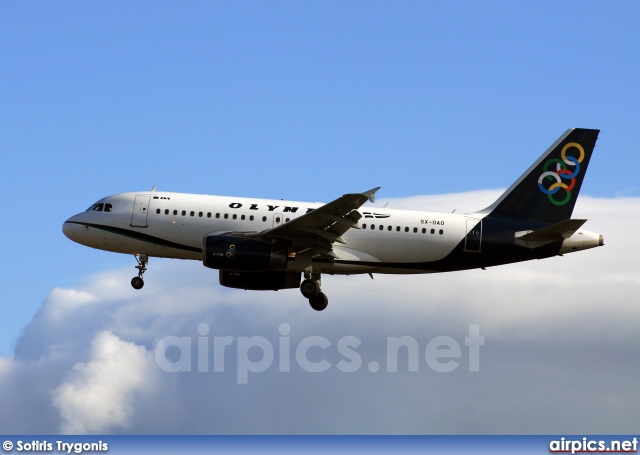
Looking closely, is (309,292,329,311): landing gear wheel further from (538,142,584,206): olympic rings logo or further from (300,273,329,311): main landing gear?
(538,142,584,206): olympic rings logo

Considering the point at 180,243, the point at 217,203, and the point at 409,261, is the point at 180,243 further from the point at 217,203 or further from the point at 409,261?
the point at 409,261

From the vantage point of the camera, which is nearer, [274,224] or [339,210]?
[339,210]

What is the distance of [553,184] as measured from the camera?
181ft

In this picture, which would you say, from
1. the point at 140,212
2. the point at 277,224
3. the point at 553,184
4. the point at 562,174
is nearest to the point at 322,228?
the point at 277,224

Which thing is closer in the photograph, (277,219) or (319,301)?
(277,219)

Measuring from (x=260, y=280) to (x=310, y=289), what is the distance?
300cm

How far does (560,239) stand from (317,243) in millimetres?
11035

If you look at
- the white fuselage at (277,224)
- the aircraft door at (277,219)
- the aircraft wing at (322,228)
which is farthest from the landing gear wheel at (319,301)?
the aircraft door at (277,219)

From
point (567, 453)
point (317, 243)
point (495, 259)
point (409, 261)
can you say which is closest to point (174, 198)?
point (317, 243)

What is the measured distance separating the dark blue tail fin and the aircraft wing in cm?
759

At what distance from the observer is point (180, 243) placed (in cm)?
5353

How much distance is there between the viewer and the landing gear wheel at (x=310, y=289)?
54.2 metres

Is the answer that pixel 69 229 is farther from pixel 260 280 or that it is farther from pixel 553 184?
pixel 553 184

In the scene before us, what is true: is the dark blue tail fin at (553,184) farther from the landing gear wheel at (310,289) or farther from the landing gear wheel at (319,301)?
the landing gear wheel at (310,289)
